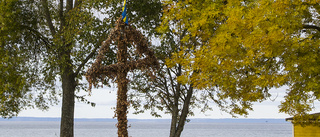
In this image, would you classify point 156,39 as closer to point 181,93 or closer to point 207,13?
point 181,93

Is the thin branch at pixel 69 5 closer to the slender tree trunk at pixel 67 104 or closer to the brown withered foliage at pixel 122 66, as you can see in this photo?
the slender tree trunk at pixel 67 104

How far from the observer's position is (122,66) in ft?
32.8

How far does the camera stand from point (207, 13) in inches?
572

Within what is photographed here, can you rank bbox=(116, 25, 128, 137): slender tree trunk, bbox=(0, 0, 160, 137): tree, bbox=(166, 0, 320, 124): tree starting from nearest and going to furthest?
bbox=(116, 25, 128, 137): slender tree trunk → bbox=(166, 0, 320, 124): tree → bbox=(0, 0, 160, 137): tree

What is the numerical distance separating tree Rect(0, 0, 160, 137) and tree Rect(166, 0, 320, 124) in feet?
13.6

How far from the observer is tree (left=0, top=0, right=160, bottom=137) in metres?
17.0

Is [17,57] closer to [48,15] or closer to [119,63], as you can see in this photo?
[48,15]

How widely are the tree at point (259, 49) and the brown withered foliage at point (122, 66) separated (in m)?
4.01

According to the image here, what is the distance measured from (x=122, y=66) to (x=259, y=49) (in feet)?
17.5

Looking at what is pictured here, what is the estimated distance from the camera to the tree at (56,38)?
668 inches

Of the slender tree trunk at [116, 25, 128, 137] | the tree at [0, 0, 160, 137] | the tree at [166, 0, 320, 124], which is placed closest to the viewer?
the slender tree trunk at [116, 25, 128, 137]

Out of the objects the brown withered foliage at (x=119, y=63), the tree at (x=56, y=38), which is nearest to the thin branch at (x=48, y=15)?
the tree at (x=56, y=38)

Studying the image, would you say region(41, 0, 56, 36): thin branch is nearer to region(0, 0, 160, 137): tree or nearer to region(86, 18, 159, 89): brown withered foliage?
region(0, 0, 160, 137): tree

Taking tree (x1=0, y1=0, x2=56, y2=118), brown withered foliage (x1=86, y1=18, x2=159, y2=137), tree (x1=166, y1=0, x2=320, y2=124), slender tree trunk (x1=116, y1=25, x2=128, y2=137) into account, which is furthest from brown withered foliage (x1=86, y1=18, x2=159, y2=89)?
tree (x1=0, y1=0, x2=56, y2=118)
